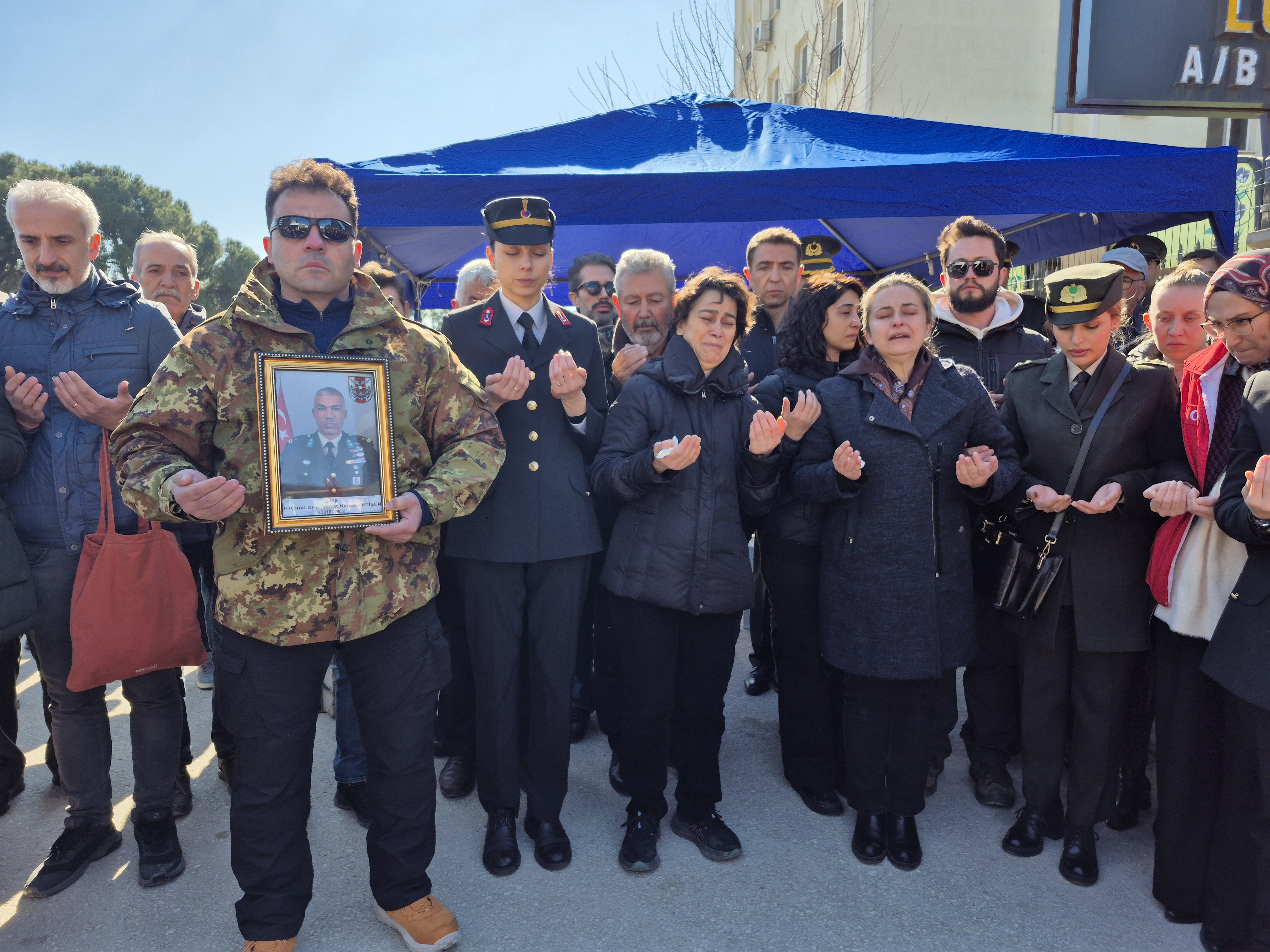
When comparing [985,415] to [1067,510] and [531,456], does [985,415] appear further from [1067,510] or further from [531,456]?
[531,456]

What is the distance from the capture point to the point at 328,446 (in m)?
2.05

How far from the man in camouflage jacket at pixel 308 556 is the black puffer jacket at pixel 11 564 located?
25.9 inches

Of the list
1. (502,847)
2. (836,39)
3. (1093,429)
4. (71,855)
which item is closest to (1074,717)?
(1093,429)

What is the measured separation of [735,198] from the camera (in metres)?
3.96

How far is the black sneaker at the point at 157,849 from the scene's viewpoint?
2.65 m

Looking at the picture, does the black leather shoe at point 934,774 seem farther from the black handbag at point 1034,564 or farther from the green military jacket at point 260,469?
the green military jacket at point 260,469

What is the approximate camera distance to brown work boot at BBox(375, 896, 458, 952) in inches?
91.4

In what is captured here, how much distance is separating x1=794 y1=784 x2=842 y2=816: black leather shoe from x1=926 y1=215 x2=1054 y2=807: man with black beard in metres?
0.38

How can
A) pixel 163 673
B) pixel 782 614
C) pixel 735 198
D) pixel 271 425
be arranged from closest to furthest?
pixel 271 425, pixel 163 673, pixel 782 614, pixel 735 198

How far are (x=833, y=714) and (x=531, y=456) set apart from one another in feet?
5.42

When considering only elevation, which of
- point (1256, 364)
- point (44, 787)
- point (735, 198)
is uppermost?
point (735, 198)

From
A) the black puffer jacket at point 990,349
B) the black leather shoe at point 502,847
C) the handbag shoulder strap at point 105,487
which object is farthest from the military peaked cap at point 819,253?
the handbag shoulder strap at point 105,487

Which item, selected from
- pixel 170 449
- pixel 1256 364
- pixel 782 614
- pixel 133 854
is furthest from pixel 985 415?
pixel 133 854

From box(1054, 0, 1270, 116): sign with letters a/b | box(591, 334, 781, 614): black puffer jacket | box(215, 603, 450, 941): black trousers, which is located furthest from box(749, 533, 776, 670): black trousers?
box(1054, 0, 1270, 116): sign with letters a/b
